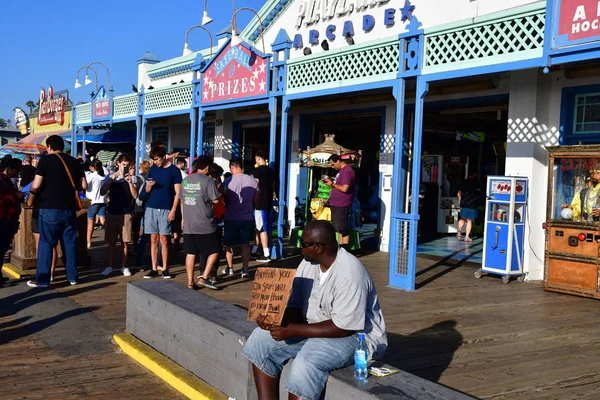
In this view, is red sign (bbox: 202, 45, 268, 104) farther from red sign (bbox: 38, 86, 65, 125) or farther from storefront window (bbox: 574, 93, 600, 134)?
red sign (bbox: 38, 86, 65, 125)

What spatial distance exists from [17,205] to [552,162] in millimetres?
7234

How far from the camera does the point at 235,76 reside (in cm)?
1200

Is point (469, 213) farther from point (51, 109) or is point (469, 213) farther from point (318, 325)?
point (51, 109)

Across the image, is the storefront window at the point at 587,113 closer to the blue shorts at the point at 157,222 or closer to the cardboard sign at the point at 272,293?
the blue shorts at the point at 157,222

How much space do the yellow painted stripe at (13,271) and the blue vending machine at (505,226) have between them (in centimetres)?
696

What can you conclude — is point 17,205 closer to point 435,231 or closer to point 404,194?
point 404,194

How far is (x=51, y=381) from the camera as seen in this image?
465 cm

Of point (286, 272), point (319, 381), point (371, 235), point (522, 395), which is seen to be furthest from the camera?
point (371, 235)

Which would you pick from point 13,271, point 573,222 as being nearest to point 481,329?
point 573,222

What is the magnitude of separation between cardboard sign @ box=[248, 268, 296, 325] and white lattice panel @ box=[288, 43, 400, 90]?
18.8 ft

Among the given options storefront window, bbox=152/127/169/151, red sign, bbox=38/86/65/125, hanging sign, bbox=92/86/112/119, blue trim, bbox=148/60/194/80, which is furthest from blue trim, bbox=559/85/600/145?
red sign, bbox=38/86/65/125

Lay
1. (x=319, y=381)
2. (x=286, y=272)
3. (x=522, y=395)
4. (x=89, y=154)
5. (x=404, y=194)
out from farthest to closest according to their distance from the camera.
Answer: (x=89, y=154) → (x=404, y=194) → (x=522, y=395) → (x=286, y=272) → (x=319, y=381)

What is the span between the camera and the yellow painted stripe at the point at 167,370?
436cm

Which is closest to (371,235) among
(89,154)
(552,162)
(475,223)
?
(475,223)
